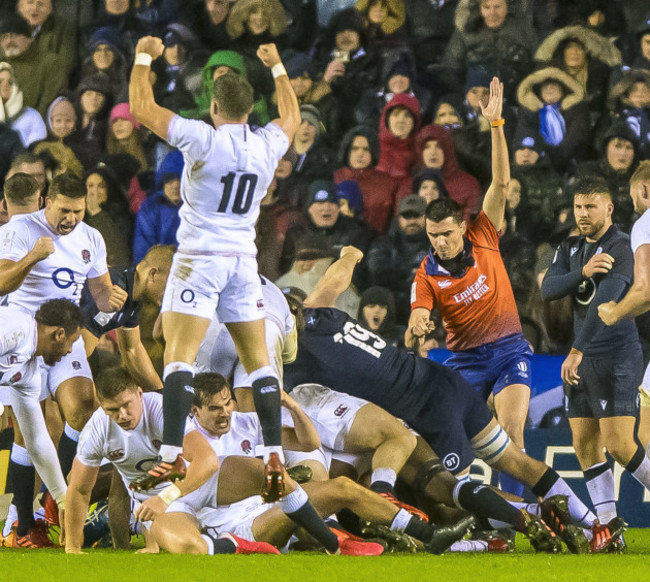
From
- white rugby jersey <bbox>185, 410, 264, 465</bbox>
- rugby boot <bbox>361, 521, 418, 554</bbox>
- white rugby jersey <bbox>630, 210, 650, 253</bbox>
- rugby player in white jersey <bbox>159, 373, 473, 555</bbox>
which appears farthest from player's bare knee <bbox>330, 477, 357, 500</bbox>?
white rugby jersey <bbox>630, 210, 650, 253</bbox>

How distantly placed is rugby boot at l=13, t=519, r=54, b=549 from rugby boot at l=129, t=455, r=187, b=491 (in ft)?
3.52

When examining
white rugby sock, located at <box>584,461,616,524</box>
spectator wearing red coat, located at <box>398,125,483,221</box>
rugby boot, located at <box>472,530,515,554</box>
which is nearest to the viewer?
rugby boot, located at <box>472,530,515,554</box>

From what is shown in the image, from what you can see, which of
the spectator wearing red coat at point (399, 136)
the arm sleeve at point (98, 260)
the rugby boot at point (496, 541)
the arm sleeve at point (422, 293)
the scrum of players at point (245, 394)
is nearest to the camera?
the scrum of players at point (245, 394)

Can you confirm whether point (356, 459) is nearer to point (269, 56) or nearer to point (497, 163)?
point (497, 163)

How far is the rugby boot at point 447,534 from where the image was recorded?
541 centimetres

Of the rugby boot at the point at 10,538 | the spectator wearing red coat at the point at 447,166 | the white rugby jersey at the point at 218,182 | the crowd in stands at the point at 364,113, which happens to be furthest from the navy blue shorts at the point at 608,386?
the rugby boot at the point at 10,538

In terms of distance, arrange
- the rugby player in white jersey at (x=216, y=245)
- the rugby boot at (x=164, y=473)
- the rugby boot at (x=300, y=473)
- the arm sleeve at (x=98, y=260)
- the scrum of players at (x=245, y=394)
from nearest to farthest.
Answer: the rugby boot at (x=164, y=473) → the rugby player in white jersey at (x=216, y=245) → the scrum of players at (x=245, y=394) → the rugby boot at (x=300, y=473) → the arm sleeve at (x=98, y=260)

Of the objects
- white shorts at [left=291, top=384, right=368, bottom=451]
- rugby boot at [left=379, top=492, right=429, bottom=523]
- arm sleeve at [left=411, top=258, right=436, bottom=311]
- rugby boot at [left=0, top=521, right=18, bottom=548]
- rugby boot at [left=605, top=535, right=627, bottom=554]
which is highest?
arm sleeve at [left=411, top=258, right=436, bottom=311]

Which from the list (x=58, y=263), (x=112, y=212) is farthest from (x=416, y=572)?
(x=112, y=212)

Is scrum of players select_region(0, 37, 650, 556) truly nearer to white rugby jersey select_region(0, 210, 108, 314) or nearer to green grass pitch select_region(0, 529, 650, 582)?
white rugby jersey select_region(0, 210, 108, 314)

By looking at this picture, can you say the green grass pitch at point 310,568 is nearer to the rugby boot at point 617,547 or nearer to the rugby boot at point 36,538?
the rugby boot at point 36,538

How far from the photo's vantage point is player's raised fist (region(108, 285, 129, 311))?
20.5 feet

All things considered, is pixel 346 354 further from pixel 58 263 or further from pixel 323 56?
pixel 323 56

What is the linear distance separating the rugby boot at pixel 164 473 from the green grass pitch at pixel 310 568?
1.13 ft
